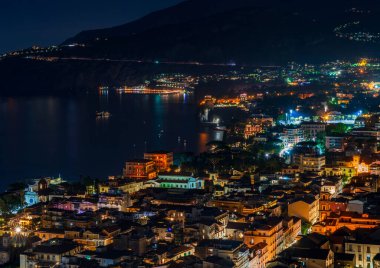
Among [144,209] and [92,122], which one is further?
[92,122]

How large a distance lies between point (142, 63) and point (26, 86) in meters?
10.1

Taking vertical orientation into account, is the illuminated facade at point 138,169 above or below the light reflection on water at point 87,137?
below

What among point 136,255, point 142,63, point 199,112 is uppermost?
point 142,63

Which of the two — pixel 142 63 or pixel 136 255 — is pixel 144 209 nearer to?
pixel 136 255

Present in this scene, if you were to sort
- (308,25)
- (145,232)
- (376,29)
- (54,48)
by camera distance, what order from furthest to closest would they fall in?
(54,48) < (308,25) < (376,29) < (145,232)

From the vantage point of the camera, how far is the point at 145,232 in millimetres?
9266

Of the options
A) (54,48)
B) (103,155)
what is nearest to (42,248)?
(103,155)

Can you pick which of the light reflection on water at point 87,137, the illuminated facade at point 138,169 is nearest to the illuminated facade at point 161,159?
the illuminated facade at point 138,169

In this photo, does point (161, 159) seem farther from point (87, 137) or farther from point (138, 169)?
point (87, 137)

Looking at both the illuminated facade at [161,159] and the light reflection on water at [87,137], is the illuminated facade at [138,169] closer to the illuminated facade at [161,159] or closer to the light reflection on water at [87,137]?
the illuminated facade at [161,159]

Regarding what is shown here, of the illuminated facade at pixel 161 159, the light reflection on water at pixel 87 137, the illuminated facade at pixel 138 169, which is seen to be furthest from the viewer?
the light reflection on water at pixel 87 137

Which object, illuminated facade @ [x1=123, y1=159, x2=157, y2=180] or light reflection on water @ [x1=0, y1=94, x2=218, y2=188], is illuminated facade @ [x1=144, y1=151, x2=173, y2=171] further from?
light reflection on water @ [x1=0, y1=94, x2=218, y2=188]

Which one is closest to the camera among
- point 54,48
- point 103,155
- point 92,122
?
point 103,155

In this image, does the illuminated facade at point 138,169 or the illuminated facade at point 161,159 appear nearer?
the illuminated facade at point 138,169
